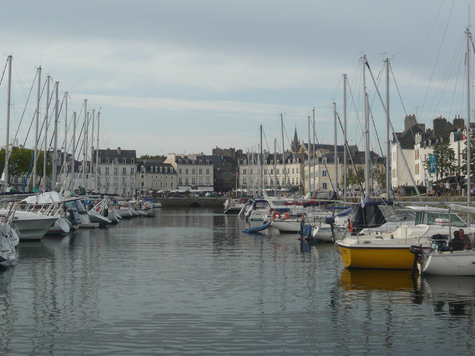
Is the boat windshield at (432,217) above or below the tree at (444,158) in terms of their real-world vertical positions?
below

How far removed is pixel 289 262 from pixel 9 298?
15.6 metres

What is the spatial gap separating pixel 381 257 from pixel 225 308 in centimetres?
999

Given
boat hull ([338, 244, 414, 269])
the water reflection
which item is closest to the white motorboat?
boat hull ([338, 244, 414, 269])

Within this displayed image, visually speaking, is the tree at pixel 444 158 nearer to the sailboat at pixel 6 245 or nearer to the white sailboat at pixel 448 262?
the white sailboat at pixel 448 262

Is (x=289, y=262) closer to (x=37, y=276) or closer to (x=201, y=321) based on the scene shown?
(x=37, y=276)

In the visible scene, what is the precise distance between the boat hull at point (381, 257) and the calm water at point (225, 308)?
0.48 m

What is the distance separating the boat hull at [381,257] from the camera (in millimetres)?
27375

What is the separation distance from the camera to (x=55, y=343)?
15508mm

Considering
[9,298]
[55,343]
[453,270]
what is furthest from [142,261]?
[55,343]

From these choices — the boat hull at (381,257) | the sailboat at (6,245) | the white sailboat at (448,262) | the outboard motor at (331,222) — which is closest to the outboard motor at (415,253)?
the white sailboat at (448,262)

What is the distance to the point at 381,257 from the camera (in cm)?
2747

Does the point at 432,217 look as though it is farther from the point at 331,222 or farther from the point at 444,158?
the point at 444,158

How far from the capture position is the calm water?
607 inches

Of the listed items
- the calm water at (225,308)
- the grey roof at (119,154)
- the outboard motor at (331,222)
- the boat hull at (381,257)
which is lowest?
the calm water at (225,308)
